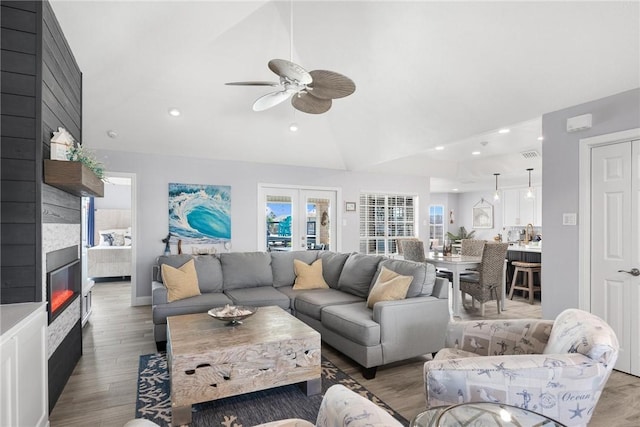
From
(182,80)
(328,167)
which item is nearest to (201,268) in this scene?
(182,80)

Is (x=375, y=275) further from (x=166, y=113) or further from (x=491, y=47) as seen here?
(x=166, y=113)

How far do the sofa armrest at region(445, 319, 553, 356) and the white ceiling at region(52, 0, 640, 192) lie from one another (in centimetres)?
222

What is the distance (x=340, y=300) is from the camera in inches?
149

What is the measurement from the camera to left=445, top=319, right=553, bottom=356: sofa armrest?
2.13 meters

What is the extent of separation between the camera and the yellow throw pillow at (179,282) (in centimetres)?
379

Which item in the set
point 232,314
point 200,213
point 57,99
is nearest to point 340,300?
point 232,314

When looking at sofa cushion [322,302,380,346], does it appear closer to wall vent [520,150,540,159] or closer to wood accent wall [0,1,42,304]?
wood accent wall [0,1,42,304]

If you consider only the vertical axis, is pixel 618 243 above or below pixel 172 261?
above

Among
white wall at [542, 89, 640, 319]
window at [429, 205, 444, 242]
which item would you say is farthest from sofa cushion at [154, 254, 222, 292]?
window at [429, 205, 444, 242]

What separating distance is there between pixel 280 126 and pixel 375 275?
303cm

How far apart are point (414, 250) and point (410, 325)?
2468mm

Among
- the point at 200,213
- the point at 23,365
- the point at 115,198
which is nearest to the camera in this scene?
the point at 23,365

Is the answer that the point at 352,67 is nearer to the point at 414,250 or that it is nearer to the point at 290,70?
the point at 290,70

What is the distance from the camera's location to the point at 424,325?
125 inches
